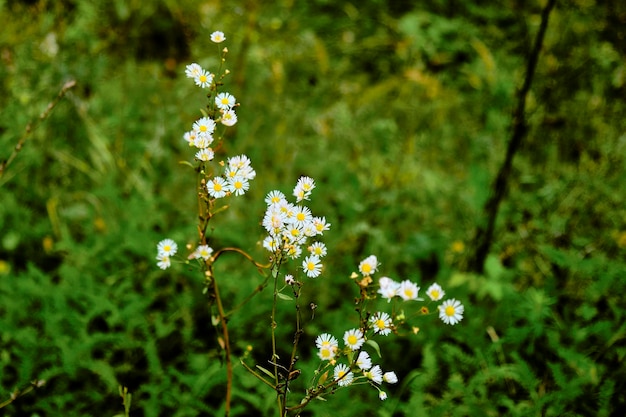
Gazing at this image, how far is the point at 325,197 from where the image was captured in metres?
2.33

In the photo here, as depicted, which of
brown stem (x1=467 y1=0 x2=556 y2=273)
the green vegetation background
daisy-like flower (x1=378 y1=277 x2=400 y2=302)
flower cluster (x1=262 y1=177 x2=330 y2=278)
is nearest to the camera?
daisy-like flower (x1=378 y1=277 x2=400 y2=302)

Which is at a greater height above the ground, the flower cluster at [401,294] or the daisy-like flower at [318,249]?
the daisy-like flower at [318,249]

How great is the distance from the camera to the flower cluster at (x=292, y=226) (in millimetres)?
890

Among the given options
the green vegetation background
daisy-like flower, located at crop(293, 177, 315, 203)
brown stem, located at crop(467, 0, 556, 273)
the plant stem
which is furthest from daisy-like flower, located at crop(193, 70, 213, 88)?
brown stem, located at crop(467, 0, 556, 273)

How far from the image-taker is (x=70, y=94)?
97.3 inches

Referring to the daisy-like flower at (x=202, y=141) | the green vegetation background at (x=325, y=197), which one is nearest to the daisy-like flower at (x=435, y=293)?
the daisy-like flower at (x=202, y=141)

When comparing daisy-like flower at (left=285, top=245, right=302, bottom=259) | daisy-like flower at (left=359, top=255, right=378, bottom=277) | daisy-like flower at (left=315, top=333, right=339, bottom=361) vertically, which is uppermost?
daisy-like flower at (left=285, top=245, right=302, bottom=259)

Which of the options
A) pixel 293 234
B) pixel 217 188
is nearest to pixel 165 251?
pixel 217 188

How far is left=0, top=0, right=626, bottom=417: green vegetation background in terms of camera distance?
62.3 inches

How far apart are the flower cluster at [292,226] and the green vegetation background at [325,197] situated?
0.68m

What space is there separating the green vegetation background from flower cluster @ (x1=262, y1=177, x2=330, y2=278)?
0.68m

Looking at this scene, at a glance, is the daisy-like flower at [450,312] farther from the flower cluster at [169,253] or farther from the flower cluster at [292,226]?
the flower cluster at [169,253]

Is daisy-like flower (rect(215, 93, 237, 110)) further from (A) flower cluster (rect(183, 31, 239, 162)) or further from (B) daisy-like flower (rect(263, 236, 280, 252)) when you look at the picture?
(B) daisy-like flower (rect(263, 236, 280, 252))

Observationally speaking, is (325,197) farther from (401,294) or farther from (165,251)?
(401,294)
